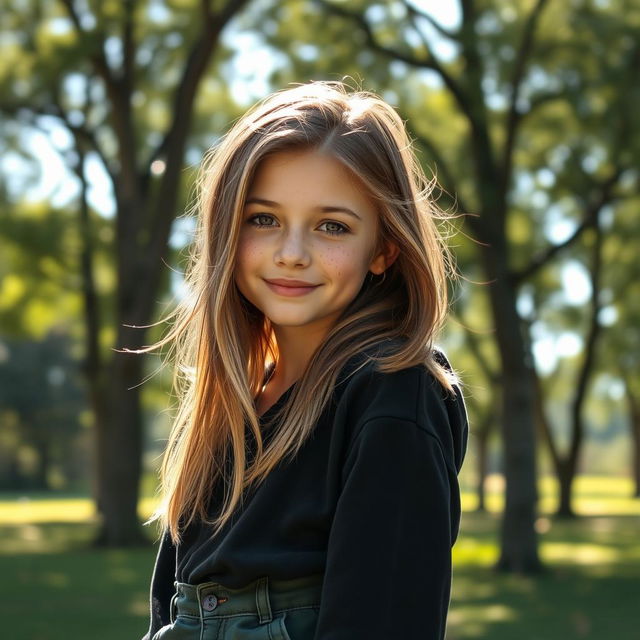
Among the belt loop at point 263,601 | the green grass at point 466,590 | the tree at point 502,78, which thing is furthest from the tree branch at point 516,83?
the belt loop at point 263,601

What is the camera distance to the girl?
5.81 feet

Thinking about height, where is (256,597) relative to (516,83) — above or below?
below

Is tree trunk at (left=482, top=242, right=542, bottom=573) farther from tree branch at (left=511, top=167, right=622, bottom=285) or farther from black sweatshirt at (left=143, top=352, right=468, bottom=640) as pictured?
black sweatshirt at (left=143, top=352, right=468, bottom=640)

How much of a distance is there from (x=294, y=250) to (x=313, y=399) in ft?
0.90

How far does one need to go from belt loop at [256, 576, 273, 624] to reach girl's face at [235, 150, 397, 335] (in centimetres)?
49

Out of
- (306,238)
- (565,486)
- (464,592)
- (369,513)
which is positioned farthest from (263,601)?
(565,486)

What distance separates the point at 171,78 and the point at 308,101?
18.9 meters

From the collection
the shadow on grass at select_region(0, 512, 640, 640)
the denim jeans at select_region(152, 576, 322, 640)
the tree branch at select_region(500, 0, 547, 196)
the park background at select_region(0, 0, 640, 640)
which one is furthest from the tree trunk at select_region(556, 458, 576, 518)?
the denim jeans at select_region(152, 576, 322, 640)

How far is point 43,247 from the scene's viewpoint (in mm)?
22688

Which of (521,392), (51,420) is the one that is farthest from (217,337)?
(51,420)

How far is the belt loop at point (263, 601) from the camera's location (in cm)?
194

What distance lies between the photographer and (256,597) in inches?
77.0

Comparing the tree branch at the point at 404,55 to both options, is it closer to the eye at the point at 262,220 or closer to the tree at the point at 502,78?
the tree at the point at 502,78

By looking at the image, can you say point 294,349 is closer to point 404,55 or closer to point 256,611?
point 256,611
